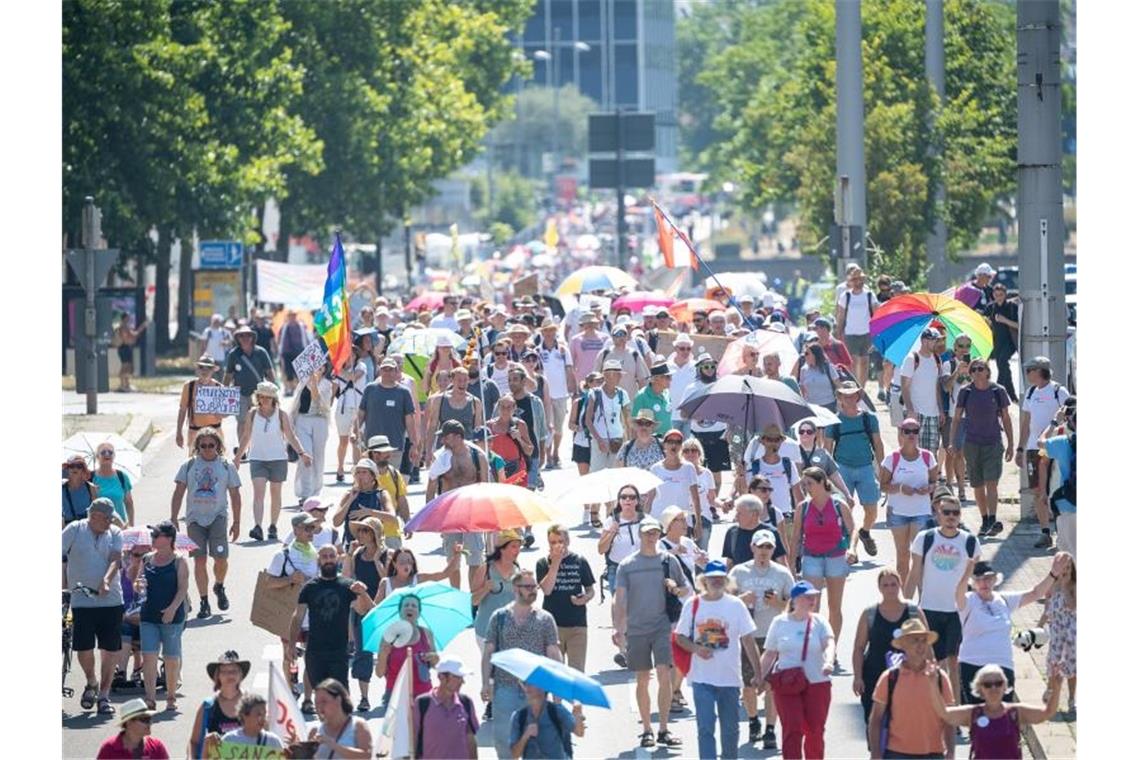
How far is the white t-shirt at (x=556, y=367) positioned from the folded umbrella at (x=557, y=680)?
15.0 metres

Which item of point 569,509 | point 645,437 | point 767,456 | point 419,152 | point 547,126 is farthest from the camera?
point 547,126

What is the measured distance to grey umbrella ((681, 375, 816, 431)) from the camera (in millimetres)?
21281

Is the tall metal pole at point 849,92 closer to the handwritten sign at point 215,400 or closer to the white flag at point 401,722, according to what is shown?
the handwritten sign at point 215,400

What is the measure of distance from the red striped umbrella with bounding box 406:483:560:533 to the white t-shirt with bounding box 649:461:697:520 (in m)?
2.59

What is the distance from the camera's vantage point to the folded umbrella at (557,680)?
13680 mm

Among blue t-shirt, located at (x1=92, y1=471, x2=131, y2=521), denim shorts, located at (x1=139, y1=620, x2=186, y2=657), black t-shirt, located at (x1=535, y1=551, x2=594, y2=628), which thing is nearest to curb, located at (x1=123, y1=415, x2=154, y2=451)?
blue t-shirt, located at (x1=92, y1=471, x2=131, y2=521)

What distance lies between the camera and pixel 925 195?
150 feet

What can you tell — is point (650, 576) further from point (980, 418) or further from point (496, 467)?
point (980, 418)

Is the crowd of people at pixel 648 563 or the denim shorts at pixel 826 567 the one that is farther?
the denim shorts at pixel 826 567

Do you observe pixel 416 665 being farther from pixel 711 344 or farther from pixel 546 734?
pixel 711 344

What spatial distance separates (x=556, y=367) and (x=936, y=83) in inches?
795

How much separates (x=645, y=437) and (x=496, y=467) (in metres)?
1.49

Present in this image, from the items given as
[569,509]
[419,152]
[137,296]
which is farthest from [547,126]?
[569,509]

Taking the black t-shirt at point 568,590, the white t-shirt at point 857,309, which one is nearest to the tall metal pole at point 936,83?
the white t-shirt at point 857,309
